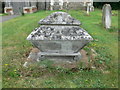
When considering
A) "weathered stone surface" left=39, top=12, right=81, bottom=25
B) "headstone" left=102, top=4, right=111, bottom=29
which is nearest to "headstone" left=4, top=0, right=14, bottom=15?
"headstone" left=102, top=4, right=111, bottom=29

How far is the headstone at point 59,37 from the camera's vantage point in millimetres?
5238

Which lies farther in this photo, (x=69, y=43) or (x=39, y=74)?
(x=69, y=43)

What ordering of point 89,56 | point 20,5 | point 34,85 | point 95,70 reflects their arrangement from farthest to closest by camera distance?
point 20,5
point 89,56
point 95,70
point 34,85

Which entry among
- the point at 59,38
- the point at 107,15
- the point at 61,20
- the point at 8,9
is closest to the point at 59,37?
the point at 59,38

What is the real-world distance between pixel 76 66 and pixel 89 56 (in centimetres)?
91

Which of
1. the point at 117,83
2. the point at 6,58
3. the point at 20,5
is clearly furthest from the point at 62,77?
the point at 20,5

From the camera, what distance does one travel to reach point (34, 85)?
4332 millimetres

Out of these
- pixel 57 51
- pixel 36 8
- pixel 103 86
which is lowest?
pixel 103 86

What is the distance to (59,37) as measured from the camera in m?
5.27

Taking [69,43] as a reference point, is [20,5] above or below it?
above

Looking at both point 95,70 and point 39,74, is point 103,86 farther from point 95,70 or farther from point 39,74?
point 39,74

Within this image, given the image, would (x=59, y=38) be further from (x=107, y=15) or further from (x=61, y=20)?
(x=107, y=15)

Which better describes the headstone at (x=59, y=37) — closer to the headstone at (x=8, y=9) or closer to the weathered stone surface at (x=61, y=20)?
the weathered stone surface at (x=61, y=20)

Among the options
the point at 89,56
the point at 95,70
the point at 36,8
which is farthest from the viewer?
the point at 36,8
